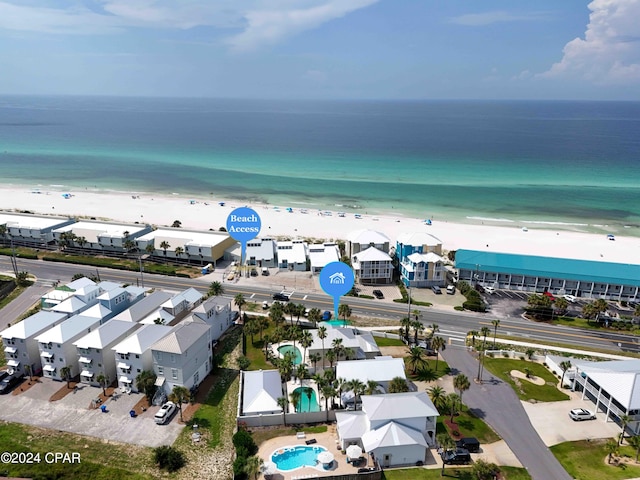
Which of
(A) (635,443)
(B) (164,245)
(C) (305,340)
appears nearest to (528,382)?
(A) (635,443)

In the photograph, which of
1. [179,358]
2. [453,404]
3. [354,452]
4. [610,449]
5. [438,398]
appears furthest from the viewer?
[179,358]

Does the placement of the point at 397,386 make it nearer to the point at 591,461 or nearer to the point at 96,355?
the point at 591,461

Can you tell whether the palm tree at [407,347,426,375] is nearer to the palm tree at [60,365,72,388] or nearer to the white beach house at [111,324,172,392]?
the white beach house at [111,324,172,392]

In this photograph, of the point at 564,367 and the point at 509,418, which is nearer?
the point at 509,418

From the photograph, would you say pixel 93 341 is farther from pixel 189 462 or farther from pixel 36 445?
pixel 189 462

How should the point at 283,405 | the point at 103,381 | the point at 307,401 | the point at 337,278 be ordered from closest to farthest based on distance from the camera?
1. the point at 283,405
2. the point at 307,401
3. the point at 103,381
4. the point at 337,278

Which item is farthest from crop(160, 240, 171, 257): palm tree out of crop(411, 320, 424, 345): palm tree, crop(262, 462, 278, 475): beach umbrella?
crop(262, 462, 278, 475): beach umbrella

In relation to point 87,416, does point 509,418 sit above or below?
above

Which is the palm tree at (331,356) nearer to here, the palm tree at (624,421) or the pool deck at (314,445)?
the pool deck at (314,445)

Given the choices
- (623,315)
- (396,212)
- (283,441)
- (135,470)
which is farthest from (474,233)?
(135,470)
